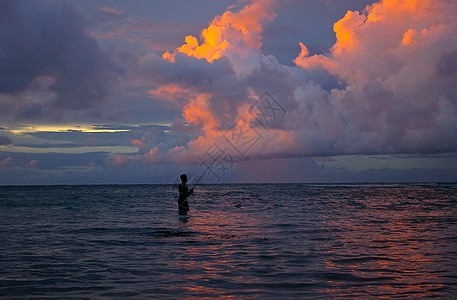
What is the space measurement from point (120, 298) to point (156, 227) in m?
10.9

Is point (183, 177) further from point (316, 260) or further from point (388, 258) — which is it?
point (388, 258)

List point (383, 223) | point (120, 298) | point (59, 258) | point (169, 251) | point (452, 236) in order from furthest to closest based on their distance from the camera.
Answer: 1. point (383, 223)
2. point (452, 236)
3. point (169, 251)
4. point (59, 258)
5. point (120, 298)

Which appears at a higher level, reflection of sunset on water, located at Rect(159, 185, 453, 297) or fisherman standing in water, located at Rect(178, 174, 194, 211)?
fisherman standing in water, located at Rect(178, 174, 194, 211)

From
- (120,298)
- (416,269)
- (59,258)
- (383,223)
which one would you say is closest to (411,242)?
(416,269)

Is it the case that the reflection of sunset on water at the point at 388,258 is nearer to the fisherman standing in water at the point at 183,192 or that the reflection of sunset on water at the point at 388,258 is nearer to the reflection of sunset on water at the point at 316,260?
the reflection of sunset on water at the point at 316,260

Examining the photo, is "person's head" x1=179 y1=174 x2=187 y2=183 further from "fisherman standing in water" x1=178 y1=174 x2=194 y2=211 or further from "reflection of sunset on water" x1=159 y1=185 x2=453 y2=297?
"reflection of sunset on water" x1=159 y1=185 x2=453 y2=297

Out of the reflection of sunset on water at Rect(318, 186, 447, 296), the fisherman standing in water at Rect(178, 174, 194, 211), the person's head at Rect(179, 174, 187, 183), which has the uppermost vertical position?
the person's head at Rect(179, 174, 187, 183)

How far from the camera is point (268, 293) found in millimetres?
7355

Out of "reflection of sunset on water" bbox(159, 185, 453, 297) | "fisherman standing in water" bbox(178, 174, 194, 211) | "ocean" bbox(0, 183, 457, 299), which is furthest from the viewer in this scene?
"fisherman standing in water" bbox(178, 174, 194, 211)

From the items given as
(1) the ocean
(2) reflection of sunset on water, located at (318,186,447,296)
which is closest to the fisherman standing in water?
(1) the ocean

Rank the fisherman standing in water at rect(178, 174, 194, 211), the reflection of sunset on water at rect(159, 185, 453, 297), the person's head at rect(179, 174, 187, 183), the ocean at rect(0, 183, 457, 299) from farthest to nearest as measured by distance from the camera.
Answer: the fisherman standing in water at rect(178, 174, 194, 211) < the person's head at rect(179, 174, 187, 183) < the reflection of sunset on water at rect(159, 185, 453, 297) < the ocean at rect(0, 183, 457, 299)

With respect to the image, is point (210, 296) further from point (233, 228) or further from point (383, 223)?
point (383, 223)

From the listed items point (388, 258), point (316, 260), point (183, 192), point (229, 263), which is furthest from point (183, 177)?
point (388, 258)

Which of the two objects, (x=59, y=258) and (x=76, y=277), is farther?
(x=59, y=258)
